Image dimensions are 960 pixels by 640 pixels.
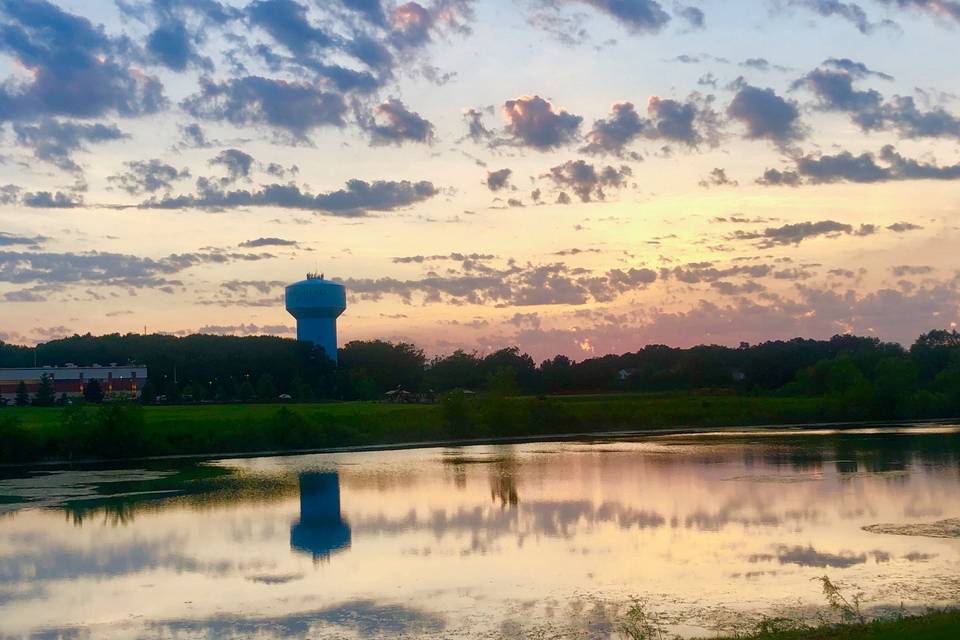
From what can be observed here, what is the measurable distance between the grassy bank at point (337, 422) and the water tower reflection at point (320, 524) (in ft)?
68.7

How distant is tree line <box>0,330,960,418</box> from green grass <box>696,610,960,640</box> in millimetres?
71104

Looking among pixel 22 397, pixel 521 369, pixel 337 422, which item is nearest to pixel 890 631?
pixel 337 422

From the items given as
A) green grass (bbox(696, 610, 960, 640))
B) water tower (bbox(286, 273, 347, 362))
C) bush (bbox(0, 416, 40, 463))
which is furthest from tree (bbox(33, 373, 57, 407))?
green grass (bbox(696, 610, 960, 640))

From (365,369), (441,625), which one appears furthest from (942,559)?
(365,369)

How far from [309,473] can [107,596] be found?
93.2 ft

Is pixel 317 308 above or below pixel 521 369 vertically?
above

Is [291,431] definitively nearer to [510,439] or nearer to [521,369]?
[510,439]

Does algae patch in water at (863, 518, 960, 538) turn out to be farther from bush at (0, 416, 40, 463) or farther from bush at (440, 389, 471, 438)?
bush at (440, 389, 471, 438)

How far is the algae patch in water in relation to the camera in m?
28.6

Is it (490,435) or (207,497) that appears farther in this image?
(490,435)

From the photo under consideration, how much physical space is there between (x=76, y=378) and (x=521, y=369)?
196 ft

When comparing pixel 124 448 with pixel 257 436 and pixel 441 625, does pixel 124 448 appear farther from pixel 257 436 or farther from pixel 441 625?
pixel 441 625

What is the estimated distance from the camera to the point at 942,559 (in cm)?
2481

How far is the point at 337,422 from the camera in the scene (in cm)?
7456
